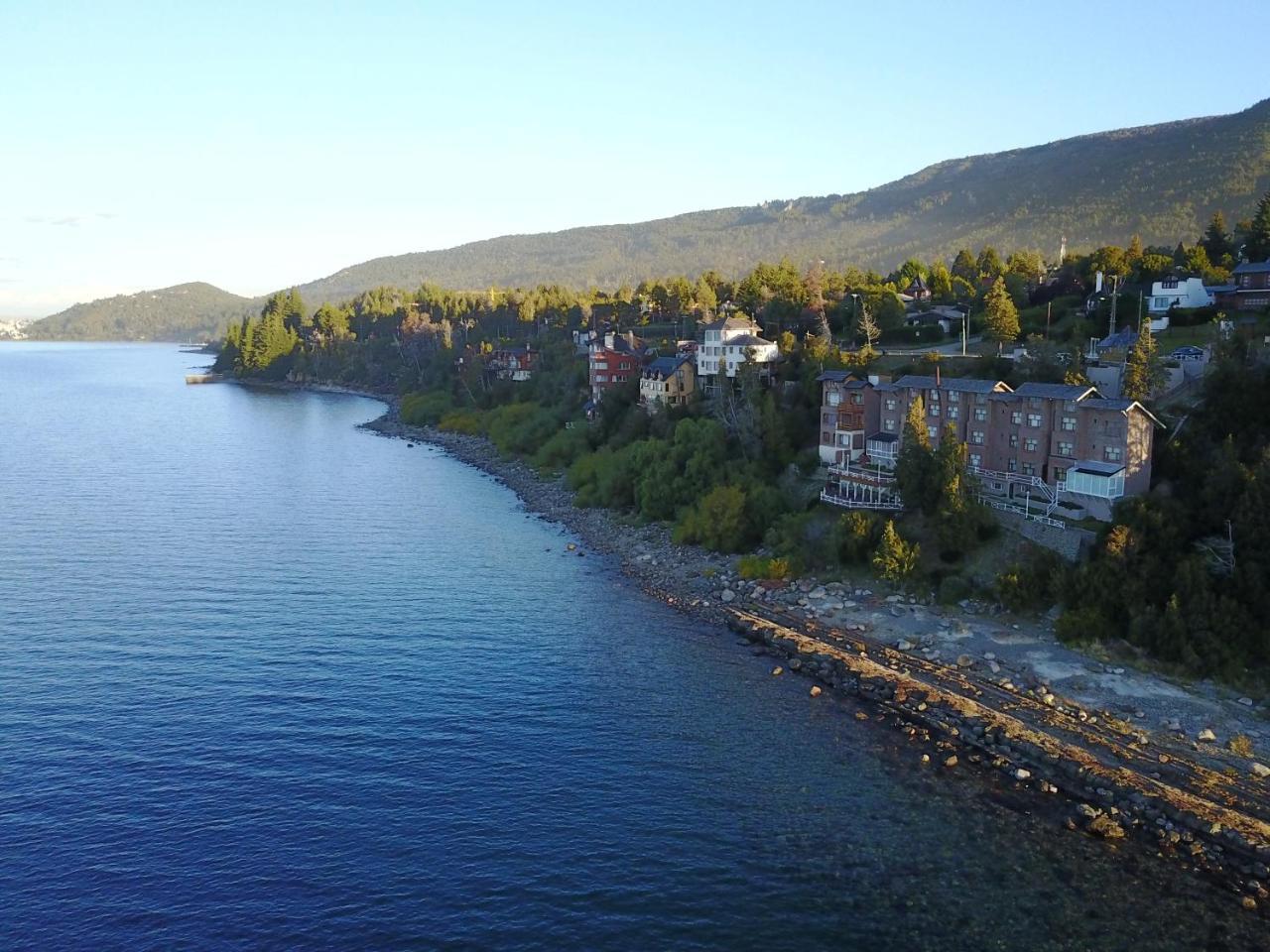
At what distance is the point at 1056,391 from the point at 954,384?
20.5 feet

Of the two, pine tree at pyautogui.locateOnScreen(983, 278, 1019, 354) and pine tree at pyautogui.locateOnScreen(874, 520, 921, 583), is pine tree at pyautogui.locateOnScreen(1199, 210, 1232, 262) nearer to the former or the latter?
pine tree at pyautogui.locateOnScreen(983, 278, 1019, 354)

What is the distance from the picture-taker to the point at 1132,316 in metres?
66.0

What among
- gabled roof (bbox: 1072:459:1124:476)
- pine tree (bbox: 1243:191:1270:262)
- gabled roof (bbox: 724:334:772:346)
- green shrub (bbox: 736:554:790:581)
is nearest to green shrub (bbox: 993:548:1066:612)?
gabled roof (bbox: 1072:459:1124:476)

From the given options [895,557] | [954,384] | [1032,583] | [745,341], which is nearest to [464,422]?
[745,341]

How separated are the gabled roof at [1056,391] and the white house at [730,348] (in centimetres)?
2368

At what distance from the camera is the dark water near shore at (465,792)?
70.6 feet

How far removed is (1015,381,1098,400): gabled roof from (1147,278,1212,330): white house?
2478 centimetres

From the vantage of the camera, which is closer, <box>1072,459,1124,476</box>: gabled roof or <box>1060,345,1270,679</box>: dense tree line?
<box>1060,345,1270,679</box>: dense tree line

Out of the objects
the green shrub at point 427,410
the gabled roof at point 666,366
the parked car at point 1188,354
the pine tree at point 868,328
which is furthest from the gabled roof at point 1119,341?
the green shrub at point 427,410

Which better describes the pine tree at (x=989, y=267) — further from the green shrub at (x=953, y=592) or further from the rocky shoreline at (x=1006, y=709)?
the rocky shoreline at (x=1006, y=709)

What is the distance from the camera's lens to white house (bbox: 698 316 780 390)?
228 ft

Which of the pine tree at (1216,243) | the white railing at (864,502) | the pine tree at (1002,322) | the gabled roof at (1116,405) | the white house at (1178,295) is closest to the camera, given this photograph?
the gabled roof at (1116,405)

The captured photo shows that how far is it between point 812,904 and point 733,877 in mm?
2049

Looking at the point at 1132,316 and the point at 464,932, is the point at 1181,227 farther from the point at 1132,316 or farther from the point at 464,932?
the point at 464,932
